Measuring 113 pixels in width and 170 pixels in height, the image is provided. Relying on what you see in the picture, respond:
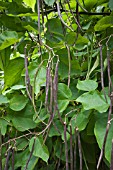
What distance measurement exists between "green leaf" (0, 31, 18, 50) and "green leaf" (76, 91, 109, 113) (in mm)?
219

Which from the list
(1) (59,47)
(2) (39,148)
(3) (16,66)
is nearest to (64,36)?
(1) (59,47)

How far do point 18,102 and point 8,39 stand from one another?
17 centimetres

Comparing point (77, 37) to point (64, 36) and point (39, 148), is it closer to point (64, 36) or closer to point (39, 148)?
point (64, 36)

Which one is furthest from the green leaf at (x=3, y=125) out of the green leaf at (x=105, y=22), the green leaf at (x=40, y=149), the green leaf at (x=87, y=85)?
the green leaf at (x=105, y=22)

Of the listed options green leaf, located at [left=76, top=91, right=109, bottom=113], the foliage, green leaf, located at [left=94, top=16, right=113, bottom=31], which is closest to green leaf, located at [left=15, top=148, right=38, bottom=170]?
the foliage

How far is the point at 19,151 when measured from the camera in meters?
0.88

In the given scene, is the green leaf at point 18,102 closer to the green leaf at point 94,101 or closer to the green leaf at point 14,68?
the green leaf at point 14,68

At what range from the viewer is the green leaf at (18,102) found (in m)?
0.83

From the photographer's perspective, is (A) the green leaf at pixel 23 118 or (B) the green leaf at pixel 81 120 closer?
(B) the green leaf at pixel 81 120

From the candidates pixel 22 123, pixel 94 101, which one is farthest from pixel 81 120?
pixel 22 123

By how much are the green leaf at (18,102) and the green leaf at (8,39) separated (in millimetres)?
140

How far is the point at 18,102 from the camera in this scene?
0.84 m

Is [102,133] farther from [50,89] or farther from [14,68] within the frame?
[14,68]

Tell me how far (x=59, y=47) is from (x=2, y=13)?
196 millimetres
